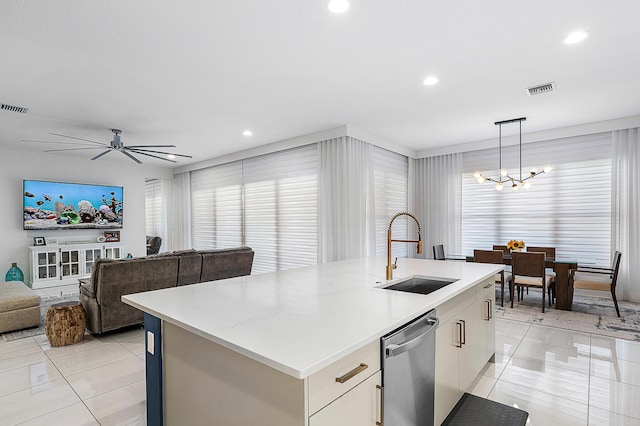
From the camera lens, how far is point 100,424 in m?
2.10

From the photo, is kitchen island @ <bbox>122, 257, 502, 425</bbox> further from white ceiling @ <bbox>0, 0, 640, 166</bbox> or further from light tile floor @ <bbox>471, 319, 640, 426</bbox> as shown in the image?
white ceiling @ <bbox>0, 0, 640, 166</bbox>

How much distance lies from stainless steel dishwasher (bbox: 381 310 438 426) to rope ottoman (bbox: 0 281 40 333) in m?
4.37

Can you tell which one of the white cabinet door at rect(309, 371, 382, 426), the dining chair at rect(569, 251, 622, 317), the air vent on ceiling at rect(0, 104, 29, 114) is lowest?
the dining chair at rect(569, 251, 622, 317)

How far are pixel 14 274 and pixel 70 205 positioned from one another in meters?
1.55

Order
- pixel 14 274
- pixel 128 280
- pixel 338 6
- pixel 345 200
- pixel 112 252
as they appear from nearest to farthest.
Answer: pixel 338 6
pixel 128 280
pixel 345 200
pixel 14 274
pixel 112 252

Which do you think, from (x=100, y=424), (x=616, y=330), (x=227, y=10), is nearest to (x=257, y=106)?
(x=227, y=10)

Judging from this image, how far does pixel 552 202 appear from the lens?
17.9 feet

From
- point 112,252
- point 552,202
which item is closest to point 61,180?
point 112,252

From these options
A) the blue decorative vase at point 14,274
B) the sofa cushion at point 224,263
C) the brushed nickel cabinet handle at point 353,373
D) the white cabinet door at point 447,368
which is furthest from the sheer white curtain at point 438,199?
the blue decorative vase at point 14,274

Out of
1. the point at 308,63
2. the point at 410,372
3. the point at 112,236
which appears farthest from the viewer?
the point at 112,236

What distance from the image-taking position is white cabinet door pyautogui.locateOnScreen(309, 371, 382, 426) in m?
1.10

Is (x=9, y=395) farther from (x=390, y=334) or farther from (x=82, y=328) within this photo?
(x=390, y=334)

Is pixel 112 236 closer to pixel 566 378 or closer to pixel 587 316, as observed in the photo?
pixel 566 378

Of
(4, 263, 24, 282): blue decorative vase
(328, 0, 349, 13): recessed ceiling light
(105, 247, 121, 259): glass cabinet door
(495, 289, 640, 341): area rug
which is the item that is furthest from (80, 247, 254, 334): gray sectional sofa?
(495, 289, 640, 341): area rug
